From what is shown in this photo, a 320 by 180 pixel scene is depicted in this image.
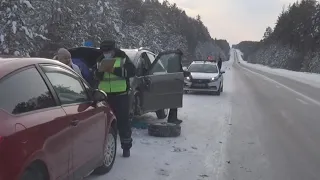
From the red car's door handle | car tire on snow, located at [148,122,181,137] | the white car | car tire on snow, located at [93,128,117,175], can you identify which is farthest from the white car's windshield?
the red car's door handle

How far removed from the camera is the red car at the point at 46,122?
10.4 ft

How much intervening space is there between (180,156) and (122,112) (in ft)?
4.11

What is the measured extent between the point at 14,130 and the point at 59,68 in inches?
60.2

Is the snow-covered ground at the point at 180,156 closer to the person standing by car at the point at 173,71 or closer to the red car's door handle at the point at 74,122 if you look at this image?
the person standing by car at the point at 173,71

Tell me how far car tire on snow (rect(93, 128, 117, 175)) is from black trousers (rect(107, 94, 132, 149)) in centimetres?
52

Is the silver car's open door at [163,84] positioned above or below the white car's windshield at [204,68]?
above

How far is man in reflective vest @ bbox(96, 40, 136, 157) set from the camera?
6586 mm

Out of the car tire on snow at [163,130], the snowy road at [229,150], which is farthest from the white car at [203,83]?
the car tire on snow at [163,130]

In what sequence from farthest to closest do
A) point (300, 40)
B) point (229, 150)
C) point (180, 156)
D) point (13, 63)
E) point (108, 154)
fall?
point (300, 40), point (229, 150), point (180, 156), point (108, 154), point (13, 63)

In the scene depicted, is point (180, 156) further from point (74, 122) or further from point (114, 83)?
point (74, 122)

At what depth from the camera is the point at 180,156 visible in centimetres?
695

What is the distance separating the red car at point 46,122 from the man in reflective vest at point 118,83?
1.21m

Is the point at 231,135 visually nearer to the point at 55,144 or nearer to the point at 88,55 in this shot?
the point at 88,55

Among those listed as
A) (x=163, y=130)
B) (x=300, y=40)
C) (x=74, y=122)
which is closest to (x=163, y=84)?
(x=163, y=130)
